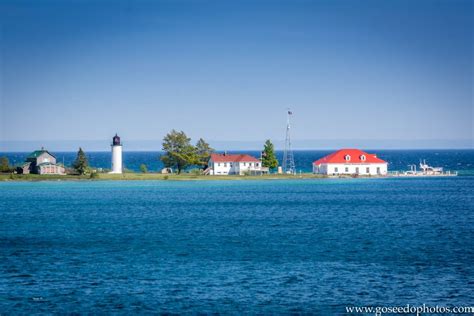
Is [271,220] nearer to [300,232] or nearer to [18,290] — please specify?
[300,232]

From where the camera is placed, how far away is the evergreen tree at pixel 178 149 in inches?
5551

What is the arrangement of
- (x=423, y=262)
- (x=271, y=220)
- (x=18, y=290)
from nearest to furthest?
(x=18, y=290) → (x=423, y=262) → (x=271, y=220)

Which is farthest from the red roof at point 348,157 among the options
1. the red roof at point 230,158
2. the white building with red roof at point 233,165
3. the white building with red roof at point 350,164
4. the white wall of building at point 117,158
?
the white wall of building at point 117,158

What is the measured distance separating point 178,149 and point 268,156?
18.3 meters

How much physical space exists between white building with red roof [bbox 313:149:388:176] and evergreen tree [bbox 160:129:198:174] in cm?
2652

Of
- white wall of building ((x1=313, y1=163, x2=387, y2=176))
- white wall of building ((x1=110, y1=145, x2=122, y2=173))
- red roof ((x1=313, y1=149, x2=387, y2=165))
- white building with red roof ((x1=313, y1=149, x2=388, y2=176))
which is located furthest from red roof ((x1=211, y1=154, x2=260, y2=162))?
white wall of building ((x1=110, y1=145, x2=122, y2=173))

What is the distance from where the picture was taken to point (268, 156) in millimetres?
144125

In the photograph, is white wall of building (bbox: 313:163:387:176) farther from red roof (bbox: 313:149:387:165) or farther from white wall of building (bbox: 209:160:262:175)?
white wall of building (bbox: 209:160:262:175)

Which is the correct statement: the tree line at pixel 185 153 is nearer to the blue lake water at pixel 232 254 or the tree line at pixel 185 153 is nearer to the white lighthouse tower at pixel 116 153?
the white lighthouse tower at pixel 116 153

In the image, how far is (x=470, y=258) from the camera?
154 ft

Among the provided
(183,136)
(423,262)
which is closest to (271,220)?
(423,262)

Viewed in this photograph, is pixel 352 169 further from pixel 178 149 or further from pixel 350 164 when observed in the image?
pixel 178 149

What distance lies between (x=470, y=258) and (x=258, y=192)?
68626 millimetres

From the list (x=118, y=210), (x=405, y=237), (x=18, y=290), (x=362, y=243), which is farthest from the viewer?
(x=118, y=210)
